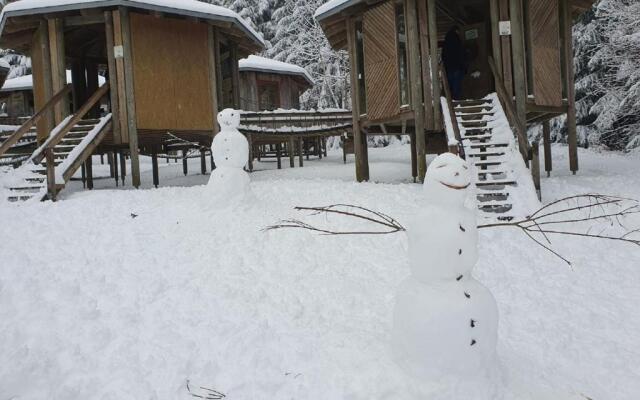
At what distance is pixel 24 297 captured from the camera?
5402 millimetres

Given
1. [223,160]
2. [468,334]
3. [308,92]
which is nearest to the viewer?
[468,334]

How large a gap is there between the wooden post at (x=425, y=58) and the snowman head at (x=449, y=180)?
7.31m

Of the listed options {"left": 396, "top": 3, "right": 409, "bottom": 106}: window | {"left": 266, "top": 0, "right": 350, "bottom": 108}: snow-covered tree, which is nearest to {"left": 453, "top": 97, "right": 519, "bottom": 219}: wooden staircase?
{"left": 396, "top": 3, "right": 409, "bottom": 106}: window

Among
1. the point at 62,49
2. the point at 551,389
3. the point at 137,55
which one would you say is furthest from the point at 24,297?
the point at 62,49

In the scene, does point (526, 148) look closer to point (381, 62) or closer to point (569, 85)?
point (381, 62)

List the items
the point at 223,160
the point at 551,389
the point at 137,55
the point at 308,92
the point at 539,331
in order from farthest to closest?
the point at 308,92
the point at 137,55
the point at 223,160
the point at 539,331
the point at 551,389

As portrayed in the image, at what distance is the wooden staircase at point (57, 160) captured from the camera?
9.43 meters

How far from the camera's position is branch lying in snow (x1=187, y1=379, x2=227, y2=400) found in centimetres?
380

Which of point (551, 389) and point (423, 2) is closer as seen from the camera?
point (551, 389)

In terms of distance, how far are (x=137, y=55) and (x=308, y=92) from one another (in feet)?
62.7

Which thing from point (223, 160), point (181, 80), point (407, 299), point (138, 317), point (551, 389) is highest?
point (181, 80)

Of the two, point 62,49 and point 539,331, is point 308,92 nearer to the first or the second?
point 62,49

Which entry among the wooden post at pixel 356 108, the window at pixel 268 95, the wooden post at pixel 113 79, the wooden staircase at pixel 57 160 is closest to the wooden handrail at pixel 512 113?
the wooden post at pixel 356 108

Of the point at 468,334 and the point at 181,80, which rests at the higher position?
the point at 181,80
